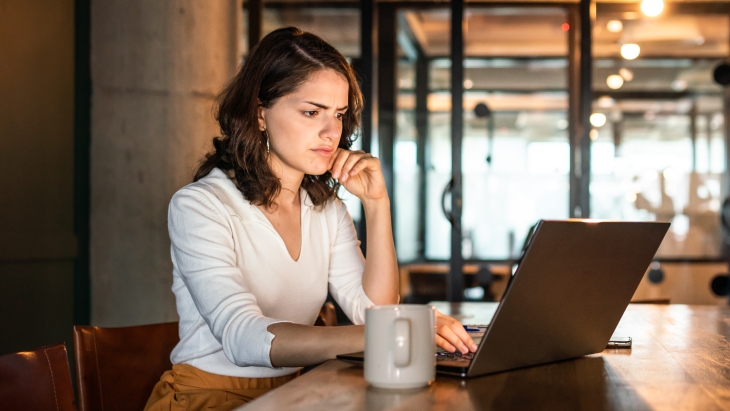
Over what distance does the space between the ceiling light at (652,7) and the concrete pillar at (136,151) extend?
3082mm

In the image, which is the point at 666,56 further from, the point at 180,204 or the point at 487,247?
the point at 180,204

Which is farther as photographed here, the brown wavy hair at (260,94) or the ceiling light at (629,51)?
the ceiling light at (629,51)

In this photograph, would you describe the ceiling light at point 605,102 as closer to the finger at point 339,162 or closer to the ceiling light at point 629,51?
the ceiling light at point 629,51

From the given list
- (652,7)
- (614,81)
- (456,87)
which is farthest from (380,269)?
(652,7)

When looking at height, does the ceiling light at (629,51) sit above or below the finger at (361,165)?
above

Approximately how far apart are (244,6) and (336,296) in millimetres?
3624

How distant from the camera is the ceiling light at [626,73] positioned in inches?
191

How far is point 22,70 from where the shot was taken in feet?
9.71

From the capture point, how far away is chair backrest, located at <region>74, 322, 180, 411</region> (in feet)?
4.76

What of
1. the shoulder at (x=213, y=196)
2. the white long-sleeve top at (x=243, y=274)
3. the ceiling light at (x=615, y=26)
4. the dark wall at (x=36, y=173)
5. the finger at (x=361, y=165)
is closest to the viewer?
the white long-sleeve top at (x=243, y=274)

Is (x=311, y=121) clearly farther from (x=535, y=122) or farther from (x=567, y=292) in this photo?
(x=535, y=122)

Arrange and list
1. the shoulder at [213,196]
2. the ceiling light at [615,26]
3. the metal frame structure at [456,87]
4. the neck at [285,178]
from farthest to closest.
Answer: the ceiling light at [615,26]
the metal frame structure at [456,87]
the neck at [285,178]
the shoulder at [213,196]

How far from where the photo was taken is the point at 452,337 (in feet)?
4.03

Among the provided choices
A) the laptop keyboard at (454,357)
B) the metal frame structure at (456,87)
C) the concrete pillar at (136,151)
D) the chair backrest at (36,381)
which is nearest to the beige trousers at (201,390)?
the chair backrest at (36,381)
